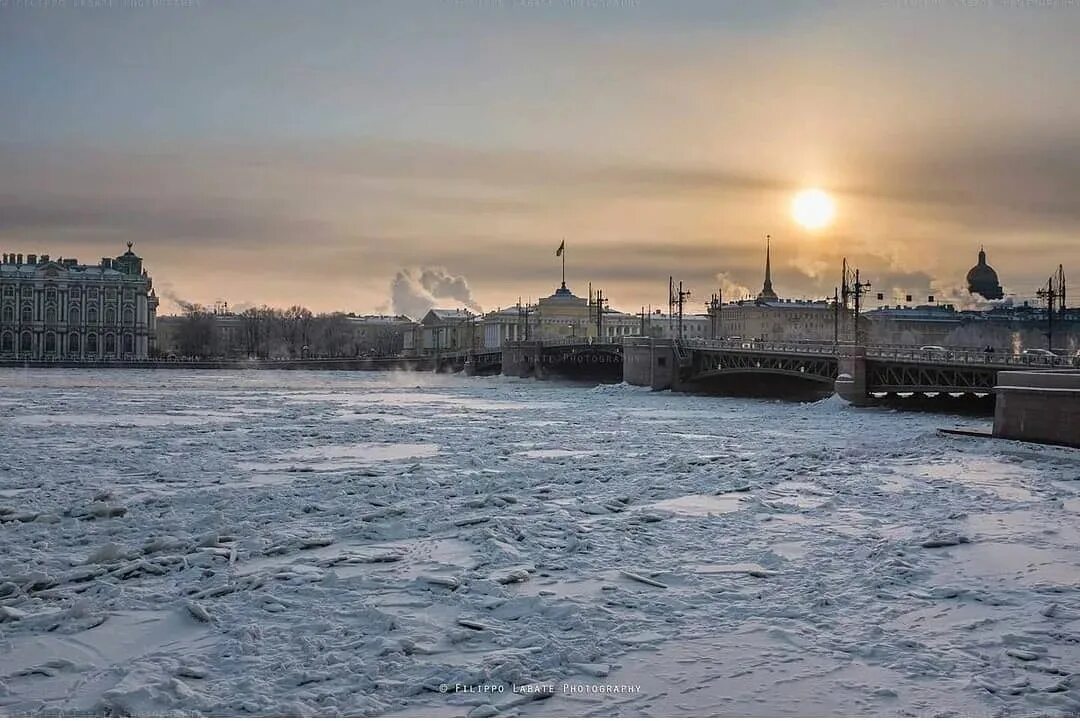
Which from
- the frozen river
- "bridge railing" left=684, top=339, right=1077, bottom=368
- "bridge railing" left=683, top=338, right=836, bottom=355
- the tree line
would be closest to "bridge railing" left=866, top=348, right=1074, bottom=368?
"bridge railing" left=684, top=339, right=1077, bottom=368

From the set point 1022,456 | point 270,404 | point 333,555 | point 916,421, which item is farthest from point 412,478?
point 270,404

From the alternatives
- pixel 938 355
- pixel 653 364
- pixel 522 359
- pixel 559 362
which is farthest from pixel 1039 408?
pixel 522 359

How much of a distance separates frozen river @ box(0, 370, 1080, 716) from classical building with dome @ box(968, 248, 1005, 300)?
113998 mm

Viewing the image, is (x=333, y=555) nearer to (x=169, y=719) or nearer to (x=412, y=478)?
(x=169, y=719)

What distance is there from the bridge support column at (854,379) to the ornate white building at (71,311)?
94485 mm

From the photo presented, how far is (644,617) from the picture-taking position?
8836 mm

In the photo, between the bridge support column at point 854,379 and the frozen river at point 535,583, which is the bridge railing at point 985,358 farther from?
the frozen river at point 535,583

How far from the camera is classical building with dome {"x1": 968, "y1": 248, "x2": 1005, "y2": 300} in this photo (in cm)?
12506

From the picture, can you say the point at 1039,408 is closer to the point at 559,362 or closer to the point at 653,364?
the point at 653,364

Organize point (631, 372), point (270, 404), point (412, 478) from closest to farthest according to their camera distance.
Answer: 1. point (412, 478)
2. point (270, 404)
3. point (631, 372)

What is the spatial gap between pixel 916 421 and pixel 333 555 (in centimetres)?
2586

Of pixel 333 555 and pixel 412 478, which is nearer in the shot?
pixel 333 555

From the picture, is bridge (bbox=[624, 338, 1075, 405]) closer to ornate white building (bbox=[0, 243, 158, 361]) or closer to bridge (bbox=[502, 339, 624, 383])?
bridge (bbox=[502, 339, 624, 383])

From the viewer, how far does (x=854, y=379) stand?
4091 centimetres
